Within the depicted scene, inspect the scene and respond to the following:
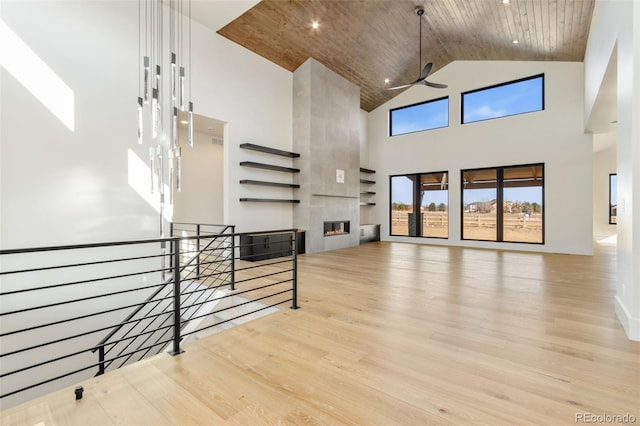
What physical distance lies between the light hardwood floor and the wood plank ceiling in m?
5.04

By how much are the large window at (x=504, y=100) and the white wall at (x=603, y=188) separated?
4.90 metres

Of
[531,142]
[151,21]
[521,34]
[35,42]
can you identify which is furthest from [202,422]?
[531,142]

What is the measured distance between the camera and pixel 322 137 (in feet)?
24.2

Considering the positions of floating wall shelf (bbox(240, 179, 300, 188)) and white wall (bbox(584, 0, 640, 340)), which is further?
floating wall shelf (bbox(240, 179, 300, 188))

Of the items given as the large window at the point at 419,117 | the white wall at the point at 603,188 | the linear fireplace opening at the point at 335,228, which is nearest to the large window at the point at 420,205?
the large window at the point at 419,117

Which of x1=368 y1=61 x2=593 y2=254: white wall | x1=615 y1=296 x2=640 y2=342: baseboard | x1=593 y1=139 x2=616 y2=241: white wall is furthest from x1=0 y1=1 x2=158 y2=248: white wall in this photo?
x1=593 y1=139 x2=616 y2=241: white wall

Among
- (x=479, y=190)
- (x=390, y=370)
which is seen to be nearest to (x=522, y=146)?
(x=479, y=190)

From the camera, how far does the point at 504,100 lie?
25.4 ft

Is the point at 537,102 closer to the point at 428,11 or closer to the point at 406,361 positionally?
the point at 428,11

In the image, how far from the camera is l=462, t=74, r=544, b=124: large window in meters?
7.33

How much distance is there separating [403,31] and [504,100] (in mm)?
3481

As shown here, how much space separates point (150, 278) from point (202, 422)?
3.99m

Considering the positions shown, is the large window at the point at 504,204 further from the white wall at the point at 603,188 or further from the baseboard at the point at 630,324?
the baseboard at the point at 630,324

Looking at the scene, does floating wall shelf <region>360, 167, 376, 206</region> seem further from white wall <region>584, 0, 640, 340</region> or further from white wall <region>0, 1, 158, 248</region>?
white wall <region>584, 0, 640, 340</region>
